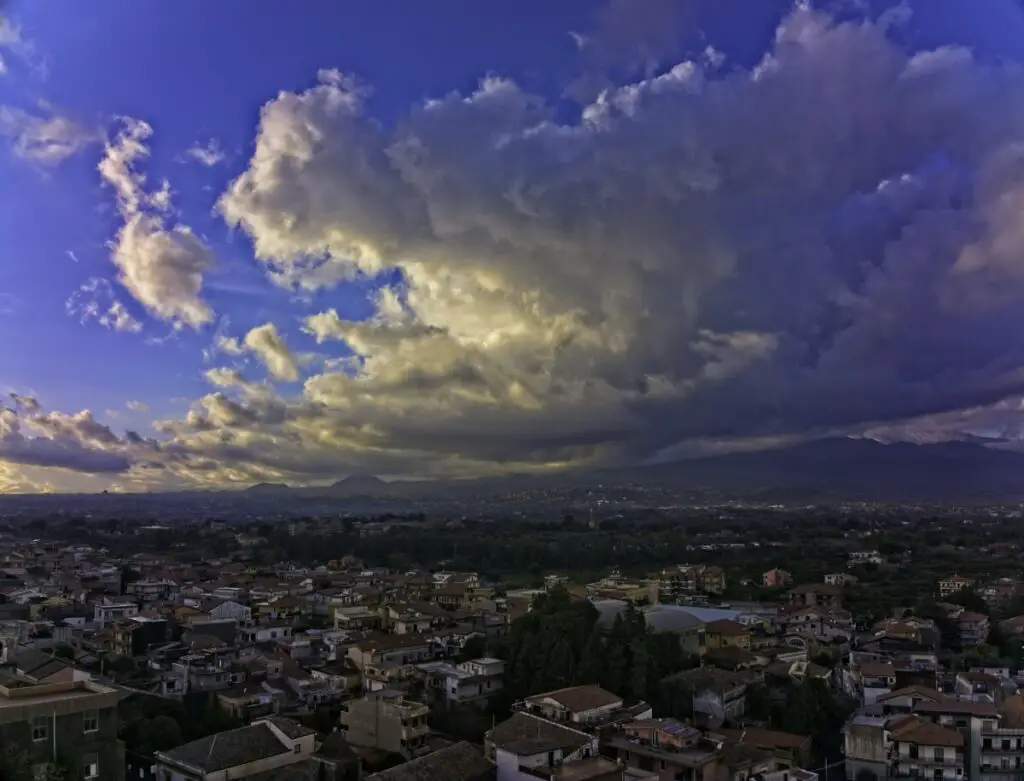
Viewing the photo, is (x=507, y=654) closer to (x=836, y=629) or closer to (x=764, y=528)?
(x=836, y=629)

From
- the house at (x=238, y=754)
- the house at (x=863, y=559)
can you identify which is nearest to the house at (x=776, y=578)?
the house at (x=863, y=559)

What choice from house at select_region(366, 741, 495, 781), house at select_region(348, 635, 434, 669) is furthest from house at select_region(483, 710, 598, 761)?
house at select_region(348, 635, 434, 669)

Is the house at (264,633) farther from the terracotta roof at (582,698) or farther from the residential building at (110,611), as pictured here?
the terracotta roof at (582,698)

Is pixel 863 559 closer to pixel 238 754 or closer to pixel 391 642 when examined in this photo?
pixel 391 642

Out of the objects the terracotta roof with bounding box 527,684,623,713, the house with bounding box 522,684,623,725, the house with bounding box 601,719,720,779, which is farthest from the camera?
the terracotta roof with bounding box 527,684,623,713

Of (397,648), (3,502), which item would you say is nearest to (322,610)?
(397,648)

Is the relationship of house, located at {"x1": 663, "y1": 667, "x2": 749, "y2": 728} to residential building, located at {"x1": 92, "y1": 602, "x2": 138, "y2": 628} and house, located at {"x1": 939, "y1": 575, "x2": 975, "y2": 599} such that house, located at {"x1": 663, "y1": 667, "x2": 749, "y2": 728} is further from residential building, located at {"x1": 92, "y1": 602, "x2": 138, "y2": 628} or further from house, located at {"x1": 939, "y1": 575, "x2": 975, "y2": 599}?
house, located at {"x1": 939, "y1": 575, "x2": 975, "y2": 599}
